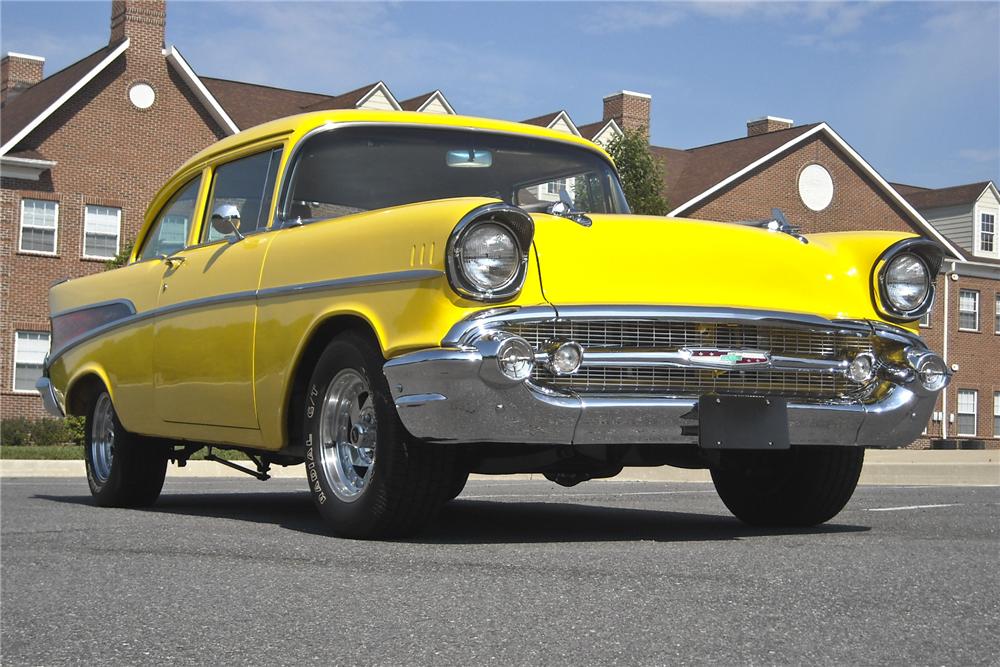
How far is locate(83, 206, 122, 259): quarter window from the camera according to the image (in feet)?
101

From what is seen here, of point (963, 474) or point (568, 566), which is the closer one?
point (568, 566)

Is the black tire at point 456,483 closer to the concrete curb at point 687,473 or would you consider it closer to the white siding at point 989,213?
the concrete curb at point 687,473

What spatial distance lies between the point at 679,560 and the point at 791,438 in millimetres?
986

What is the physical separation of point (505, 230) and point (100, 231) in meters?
27.0

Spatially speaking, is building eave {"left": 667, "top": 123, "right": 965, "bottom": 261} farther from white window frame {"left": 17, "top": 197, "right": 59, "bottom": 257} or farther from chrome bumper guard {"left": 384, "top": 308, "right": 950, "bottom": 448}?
chrome bumper guard {"left": 384, "top": 308, "right": 950, "bottom": 448}

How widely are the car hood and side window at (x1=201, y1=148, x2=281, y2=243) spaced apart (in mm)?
1819

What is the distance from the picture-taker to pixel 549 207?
20.6 ft

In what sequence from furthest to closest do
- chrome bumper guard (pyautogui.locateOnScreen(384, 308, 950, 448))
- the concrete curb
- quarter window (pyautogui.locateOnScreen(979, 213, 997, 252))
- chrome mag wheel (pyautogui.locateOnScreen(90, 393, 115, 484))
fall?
1. quarter window (pyautogui.locateOnScreen(979, 213, 997, 252))
2. the concrete curb
3. chrome mag wheel (pyautogui.locateOnScreen(90, 393, 115, 484))
4. chrome bumper guard (pyautogui.locateOnScreen(384, 308, 950, 448))

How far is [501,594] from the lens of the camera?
4301 mm

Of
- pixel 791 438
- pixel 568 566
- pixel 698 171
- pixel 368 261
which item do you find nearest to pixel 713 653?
pixel 568 566

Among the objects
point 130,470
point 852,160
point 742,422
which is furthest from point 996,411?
point 742,422

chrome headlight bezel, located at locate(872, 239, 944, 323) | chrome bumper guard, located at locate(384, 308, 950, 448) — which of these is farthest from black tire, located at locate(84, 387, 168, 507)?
chrome headlight bezel, located at locate(872, 239, 944, 323)

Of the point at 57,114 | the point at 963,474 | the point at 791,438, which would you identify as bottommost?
the point at 963,474

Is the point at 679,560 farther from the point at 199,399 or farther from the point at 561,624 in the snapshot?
the point at 199,399
